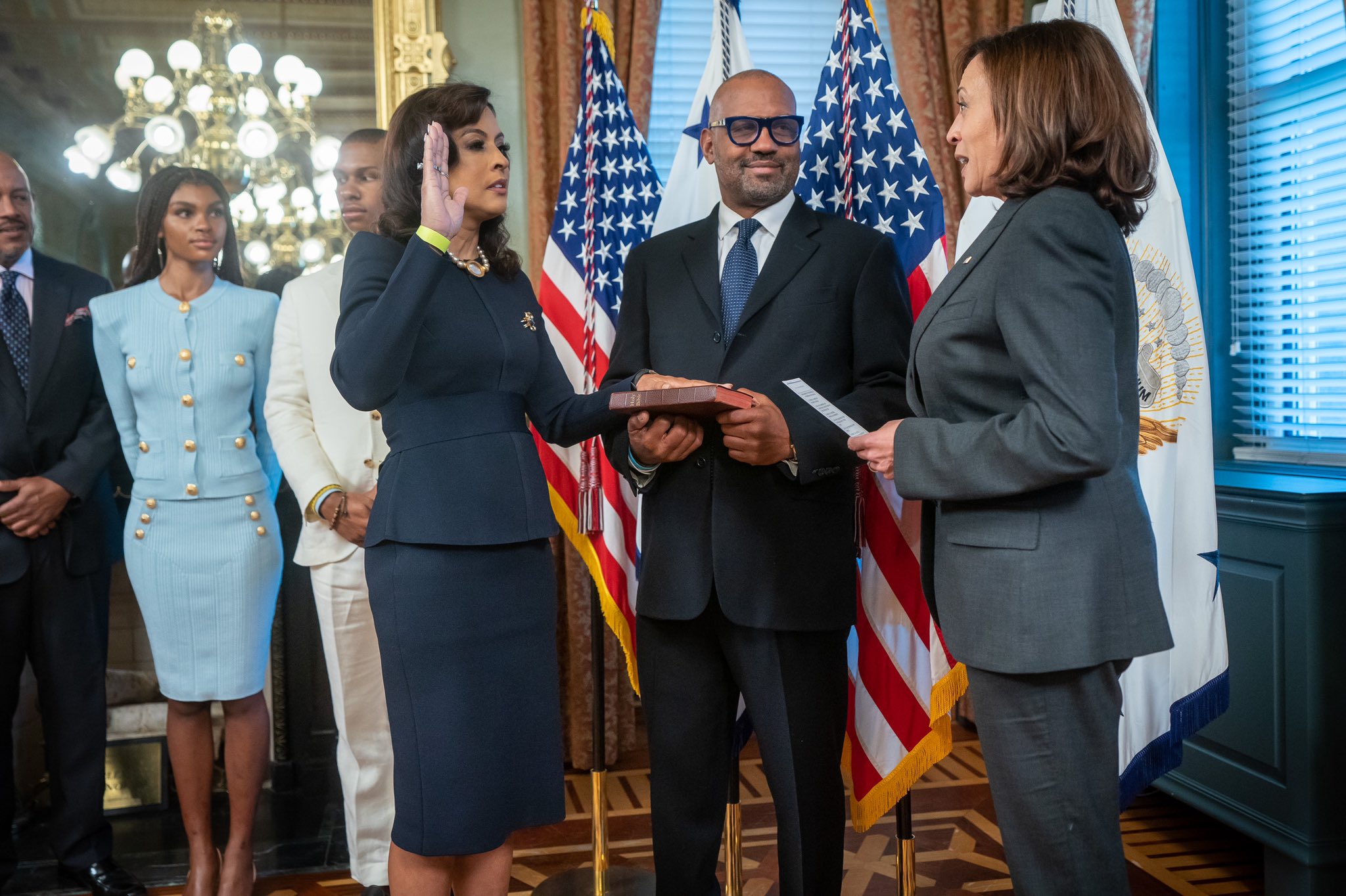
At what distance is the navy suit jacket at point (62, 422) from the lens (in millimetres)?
2812

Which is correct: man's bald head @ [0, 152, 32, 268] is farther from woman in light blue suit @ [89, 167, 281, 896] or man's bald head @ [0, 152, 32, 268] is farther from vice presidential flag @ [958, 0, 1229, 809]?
vice presidential flag @ [958, 0, 1229, 809]

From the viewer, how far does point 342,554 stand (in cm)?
266

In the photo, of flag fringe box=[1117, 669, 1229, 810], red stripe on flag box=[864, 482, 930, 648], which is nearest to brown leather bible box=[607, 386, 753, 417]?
red stripe on flag box=[864, 482, 930, 648]

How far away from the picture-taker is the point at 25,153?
3500 mm

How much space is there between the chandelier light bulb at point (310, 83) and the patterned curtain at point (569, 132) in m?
0.75

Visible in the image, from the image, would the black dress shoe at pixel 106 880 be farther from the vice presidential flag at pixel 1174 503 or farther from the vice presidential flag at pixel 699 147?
the vice presidential flag at pixel 1174 503

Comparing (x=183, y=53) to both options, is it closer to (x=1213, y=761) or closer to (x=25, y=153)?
(x=25, y=153)

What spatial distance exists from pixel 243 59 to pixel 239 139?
0.91 ft

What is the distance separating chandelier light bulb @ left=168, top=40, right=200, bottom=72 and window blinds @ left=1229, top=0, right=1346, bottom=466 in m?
3.64

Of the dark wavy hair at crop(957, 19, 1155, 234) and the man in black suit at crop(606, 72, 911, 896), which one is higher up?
the dark wavy hair at crop(957, 19, 1155, 234)

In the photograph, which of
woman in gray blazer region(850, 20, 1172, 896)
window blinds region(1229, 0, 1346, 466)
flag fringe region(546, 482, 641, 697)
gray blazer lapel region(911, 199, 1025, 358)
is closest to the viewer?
woman in gray blazer region(850, 20, 1172, 896)

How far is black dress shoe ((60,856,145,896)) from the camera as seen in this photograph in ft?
9.12

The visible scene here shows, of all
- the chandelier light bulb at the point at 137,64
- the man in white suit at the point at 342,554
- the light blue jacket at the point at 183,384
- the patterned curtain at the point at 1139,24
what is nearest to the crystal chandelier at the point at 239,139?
the chandelier light bulb at the point at 137,64

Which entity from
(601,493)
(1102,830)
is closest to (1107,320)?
(1102,830)
